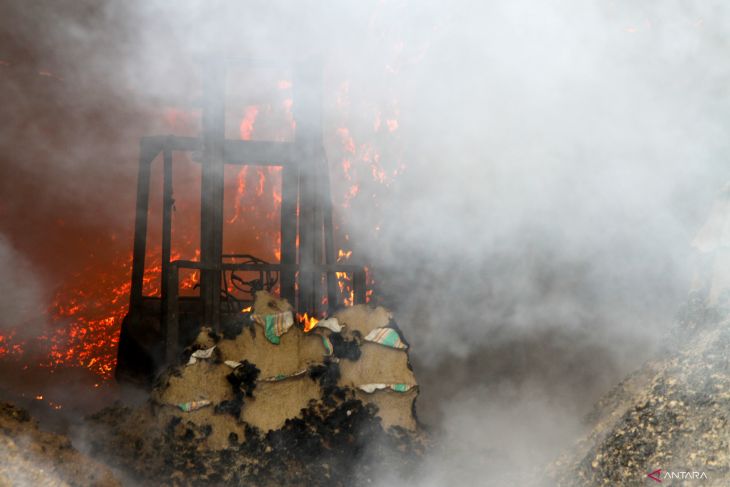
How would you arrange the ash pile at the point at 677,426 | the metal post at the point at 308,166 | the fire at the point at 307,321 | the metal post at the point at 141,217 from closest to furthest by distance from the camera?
the ash pile at the point at 677,426
the fire at the point at 307,321
the metal post at the point at 308,166
the metal post at the point at 141,217

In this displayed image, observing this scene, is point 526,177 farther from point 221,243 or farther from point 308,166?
point 221,243

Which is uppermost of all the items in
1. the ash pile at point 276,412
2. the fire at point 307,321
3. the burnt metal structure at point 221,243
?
the burnt metal structure at point 221,243

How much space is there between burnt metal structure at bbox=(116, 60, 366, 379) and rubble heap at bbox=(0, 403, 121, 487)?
5.10ft

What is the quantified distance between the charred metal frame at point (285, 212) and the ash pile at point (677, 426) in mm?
1998

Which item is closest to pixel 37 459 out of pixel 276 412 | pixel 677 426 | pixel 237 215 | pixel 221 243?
pixel 276 412

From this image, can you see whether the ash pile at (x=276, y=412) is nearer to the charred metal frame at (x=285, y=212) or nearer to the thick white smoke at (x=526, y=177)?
the thick white smoke at (x=526, y=177)

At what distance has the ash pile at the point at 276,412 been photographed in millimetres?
2908

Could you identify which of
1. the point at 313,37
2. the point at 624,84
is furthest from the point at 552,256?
the point at 313,37

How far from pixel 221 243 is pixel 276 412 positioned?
1640 millimetres

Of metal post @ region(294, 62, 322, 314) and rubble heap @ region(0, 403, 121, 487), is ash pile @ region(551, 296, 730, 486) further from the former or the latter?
metal post @ region(294, 62, 322, 314)

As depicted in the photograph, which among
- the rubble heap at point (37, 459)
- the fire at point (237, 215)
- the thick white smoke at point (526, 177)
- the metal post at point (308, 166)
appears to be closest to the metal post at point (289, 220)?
the metal post at point (308, 166)

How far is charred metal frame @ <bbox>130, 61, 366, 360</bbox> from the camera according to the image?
4.12 metres

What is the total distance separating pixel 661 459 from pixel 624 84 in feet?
6.35

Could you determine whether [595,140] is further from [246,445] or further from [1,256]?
[1,256]
